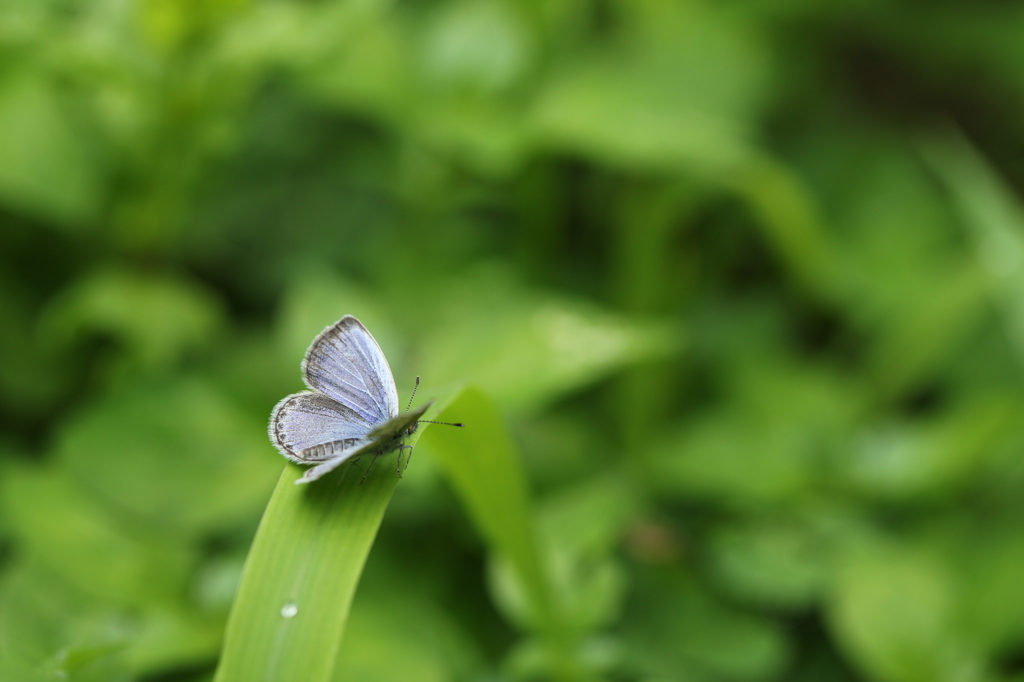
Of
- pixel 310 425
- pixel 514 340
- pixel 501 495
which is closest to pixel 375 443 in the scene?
pixel 310 425

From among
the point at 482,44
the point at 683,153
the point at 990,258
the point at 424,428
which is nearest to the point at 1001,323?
the point at 990,258

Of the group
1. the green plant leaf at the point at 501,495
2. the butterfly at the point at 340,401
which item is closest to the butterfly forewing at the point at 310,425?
the butterfly at the point at 340,401

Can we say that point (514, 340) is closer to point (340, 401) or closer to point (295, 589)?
point (340, 401)

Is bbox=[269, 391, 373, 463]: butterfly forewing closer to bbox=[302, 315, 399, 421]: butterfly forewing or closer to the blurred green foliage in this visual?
bbox=[302, 315, 399, 421]: butterfly forewing

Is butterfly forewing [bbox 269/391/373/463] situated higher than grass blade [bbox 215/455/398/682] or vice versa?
butterfly forewing [bbox 269/391/373/463]

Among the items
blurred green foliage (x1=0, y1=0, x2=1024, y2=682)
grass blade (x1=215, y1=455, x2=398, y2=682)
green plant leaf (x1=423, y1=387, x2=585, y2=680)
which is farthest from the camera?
blurred green foliage (x1=0, y1=0, x2=1024, y2=682)

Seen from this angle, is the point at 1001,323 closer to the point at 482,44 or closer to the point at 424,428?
the point at 482,44

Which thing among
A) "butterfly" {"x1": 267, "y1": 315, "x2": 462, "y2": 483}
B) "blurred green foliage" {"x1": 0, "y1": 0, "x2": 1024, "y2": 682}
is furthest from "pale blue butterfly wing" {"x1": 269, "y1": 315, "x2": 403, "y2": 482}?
"blurred green foliage" {"x1": 0, "y1": 0, "x2": 1024, "y2": 682}
